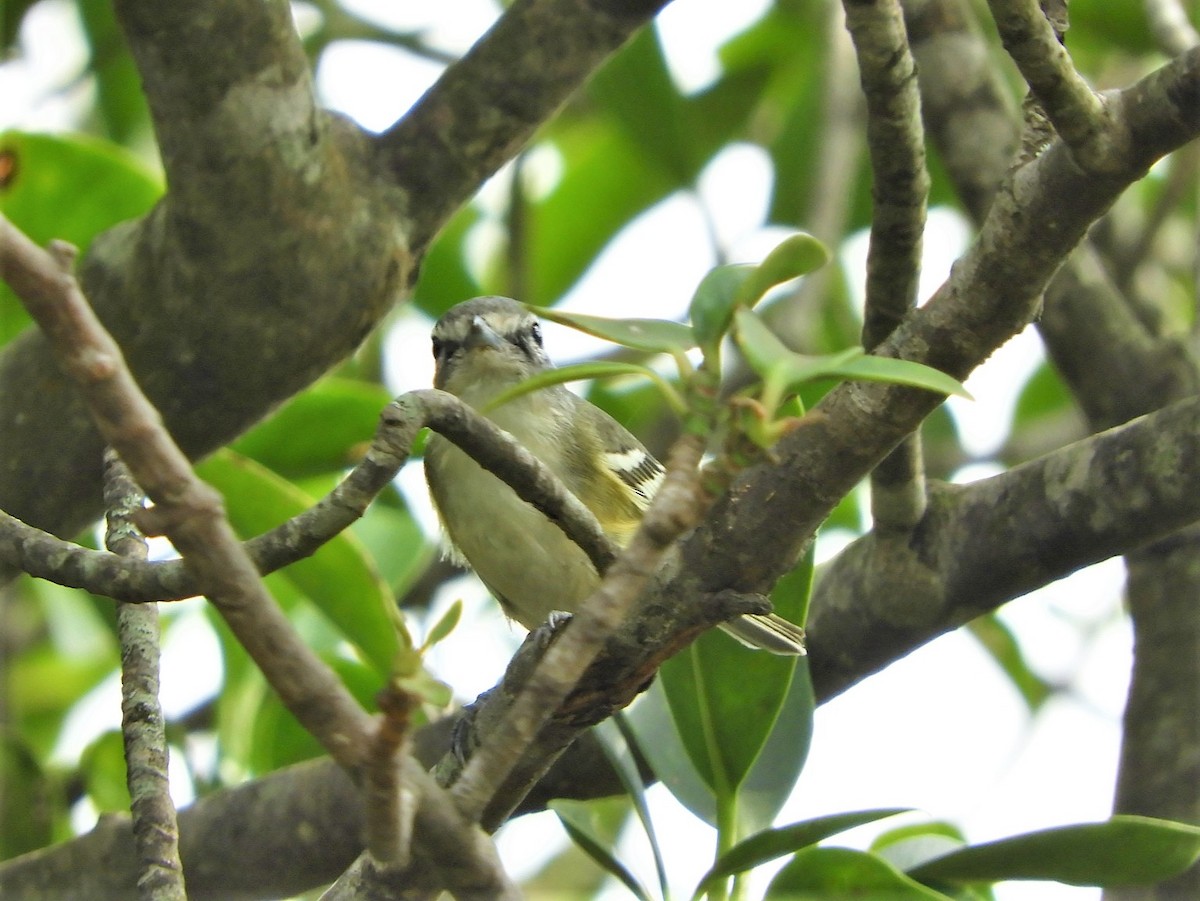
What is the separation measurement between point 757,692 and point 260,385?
3.64 ft

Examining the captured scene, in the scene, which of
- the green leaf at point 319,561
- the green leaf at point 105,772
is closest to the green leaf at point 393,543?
the green leaf at point 319,561

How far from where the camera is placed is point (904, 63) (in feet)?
6.04

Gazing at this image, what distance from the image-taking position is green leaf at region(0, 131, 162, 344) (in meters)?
3.37

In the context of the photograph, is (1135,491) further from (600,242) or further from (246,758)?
(600,242)

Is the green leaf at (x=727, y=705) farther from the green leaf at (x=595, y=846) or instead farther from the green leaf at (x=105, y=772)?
the green leaf at (x=105, y=772)

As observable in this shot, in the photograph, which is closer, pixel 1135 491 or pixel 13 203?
pixel 1135 491

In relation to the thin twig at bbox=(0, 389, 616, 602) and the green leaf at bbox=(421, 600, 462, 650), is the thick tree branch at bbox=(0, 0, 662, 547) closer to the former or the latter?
the thin twig at bbox=(0, 389, 616, 602)

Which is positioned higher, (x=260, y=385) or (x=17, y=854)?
(x=260, y=385)

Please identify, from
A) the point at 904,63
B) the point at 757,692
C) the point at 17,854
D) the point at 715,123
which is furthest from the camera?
the point at 715,123

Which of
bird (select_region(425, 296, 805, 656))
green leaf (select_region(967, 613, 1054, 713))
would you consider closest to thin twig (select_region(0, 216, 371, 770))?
bird (select_region(425, 296, 805, 656))

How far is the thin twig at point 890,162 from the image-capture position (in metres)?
1.79

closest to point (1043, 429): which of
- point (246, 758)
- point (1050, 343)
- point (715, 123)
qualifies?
point (1050, 343)

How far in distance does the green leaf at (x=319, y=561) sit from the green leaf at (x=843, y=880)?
110 centimetres

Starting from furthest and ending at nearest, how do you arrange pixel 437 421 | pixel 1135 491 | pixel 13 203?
pixel 13 203 < pixel 1135 491 < pixel 437 421
